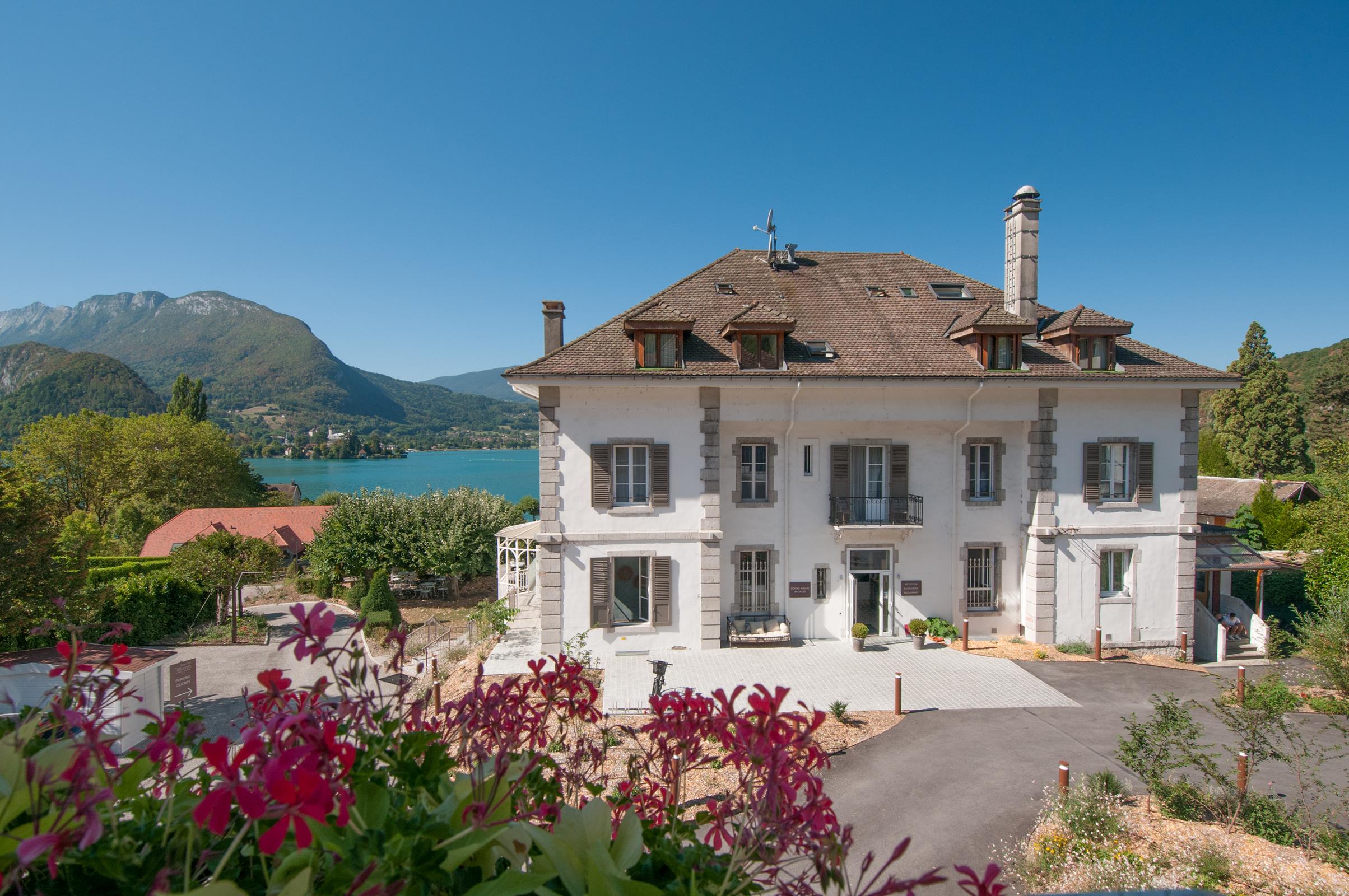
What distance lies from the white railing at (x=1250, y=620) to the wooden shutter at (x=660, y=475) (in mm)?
17872

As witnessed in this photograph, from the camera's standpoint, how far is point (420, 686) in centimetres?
1502

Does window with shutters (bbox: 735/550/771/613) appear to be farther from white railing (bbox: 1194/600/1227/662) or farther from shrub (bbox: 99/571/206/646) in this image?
shrub (bbox: 99/571/206/646)

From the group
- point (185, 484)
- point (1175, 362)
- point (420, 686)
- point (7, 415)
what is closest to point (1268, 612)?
point (1175, 362)

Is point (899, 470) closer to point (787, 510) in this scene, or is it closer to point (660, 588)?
point (787, 510)

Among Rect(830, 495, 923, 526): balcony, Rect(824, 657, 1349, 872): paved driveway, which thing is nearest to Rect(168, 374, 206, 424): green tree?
Rect(830, 495, 923, 526): balcony

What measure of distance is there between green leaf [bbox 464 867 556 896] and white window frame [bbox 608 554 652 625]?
14.6 m

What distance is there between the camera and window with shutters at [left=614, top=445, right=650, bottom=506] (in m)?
15.9

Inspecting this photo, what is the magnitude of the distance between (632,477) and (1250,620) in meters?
19.2

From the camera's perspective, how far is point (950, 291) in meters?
19.9

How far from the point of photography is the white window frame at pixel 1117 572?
17.1 metres

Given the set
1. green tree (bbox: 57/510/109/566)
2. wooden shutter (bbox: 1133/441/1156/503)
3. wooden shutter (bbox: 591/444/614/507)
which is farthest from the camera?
wooden shutter (bbox: 1133/441/1156/503)

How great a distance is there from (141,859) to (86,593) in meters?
20.0

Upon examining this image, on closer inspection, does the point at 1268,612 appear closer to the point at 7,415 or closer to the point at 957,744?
the point at 957,744

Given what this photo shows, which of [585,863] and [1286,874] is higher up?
[585,863]
